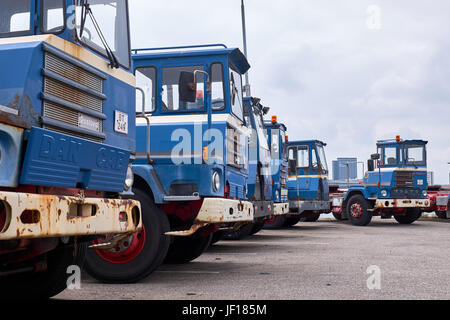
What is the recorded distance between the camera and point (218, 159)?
23.0 feet

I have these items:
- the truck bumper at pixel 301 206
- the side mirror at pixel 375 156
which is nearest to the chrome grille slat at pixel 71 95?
the truck bumper at pixel 301 206

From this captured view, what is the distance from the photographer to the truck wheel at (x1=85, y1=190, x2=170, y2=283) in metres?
6.13

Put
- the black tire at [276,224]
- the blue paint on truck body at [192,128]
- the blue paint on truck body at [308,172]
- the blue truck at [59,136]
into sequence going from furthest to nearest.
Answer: the blue paint on truck body at [308,172] < the black tire at [276,224] < the blue paint on truck body at [192,128] < the blue truck at [59,136]

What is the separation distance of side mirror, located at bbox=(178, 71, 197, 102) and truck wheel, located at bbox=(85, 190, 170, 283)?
4.54ft

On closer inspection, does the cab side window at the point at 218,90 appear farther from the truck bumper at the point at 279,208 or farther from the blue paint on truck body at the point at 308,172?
the blue paint on truck body at the point at 308,172

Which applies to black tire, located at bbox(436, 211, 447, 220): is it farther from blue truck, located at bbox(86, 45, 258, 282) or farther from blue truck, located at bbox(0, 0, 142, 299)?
blue truck, located at bbox(0, 0, 142, 299)

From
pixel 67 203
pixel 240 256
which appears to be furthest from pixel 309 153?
pixel 67 203

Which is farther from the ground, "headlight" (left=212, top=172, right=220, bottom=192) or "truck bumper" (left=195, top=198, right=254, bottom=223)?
"headlight" (left=212, top=172, right=220, bottom=192)

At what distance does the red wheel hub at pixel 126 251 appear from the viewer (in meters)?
6.16

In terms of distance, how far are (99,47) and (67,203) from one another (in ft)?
4.96

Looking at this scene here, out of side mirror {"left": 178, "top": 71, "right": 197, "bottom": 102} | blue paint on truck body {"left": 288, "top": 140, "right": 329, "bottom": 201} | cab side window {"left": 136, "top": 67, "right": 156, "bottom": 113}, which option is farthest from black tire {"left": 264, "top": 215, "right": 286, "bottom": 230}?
side mirror {"left": 178, "top": 71, "right": 197, "bottom": 102}

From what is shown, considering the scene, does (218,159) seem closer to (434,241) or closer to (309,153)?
(434,241)
